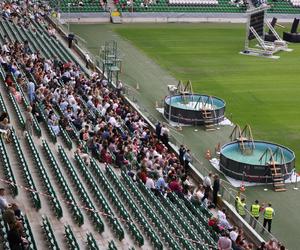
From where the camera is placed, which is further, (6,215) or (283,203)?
(283,203)

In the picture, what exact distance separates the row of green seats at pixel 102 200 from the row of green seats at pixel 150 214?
1.46 metres

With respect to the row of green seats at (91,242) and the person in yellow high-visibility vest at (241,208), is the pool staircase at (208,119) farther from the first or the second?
the row of green seats at (91,242)

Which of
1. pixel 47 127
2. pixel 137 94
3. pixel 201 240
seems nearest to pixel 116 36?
pixel 137 94

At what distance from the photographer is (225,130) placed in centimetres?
3456

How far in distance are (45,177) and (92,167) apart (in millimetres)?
3232

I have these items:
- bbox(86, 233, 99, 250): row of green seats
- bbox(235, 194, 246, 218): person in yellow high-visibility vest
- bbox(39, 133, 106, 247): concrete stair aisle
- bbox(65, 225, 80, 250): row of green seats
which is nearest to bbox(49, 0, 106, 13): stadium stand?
bbox(235, 194, 246, 218): person in yellow high-visibility vest

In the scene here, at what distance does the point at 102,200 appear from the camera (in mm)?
20391

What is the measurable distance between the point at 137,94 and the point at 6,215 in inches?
984

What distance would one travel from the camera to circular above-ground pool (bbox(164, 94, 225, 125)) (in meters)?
35.1

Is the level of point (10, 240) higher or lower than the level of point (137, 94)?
higher

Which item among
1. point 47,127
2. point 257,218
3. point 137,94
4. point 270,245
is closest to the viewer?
point 270,245

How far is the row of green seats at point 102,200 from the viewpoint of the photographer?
62.0ft

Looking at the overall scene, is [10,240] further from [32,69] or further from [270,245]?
[32,69]

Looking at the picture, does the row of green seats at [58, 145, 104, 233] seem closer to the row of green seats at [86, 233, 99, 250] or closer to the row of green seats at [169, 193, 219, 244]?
the row of green seats at [86, 233, 99, 250]
